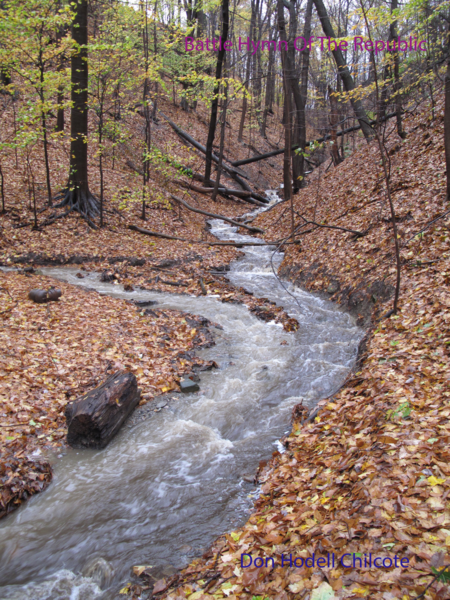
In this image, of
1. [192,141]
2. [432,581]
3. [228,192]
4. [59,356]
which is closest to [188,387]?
[59,356]

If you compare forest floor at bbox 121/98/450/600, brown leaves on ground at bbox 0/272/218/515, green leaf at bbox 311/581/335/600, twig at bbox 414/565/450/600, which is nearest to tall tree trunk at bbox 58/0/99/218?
brown leaves on ground at bbox 0/272/218/515

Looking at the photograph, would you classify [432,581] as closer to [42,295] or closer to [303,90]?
[42,295]

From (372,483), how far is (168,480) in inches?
102

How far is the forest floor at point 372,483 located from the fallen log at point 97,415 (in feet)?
7.10

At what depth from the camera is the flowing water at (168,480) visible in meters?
3.59

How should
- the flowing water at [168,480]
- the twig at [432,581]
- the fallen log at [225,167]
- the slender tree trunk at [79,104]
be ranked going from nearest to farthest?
the twig at [432,581] < the flowing water at [168,480] < the slender tree trunk at [79,104] < the fallen log at [225,167]

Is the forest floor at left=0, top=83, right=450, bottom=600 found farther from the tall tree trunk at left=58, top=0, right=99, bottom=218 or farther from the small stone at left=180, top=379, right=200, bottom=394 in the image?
the tall tree trunk at left=58, top=0, right=99, bottom=218

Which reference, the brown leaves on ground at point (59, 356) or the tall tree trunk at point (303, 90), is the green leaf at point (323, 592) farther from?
the tall tree trunk at point (303, 90)

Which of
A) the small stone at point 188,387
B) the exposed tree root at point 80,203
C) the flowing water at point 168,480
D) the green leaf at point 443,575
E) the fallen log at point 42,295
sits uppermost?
the exposed tree root at point 80,203

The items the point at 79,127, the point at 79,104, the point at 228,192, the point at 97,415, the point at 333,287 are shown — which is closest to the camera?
the point at 97,415

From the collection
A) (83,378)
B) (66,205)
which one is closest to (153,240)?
(66,205)

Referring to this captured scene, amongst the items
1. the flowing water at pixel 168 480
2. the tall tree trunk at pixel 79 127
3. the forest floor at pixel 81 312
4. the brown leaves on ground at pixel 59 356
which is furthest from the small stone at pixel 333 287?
the tall tree trunk at pixel 79 127

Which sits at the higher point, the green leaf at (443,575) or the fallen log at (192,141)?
the fallen log at (192,141)

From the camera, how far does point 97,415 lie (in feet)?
16.3
